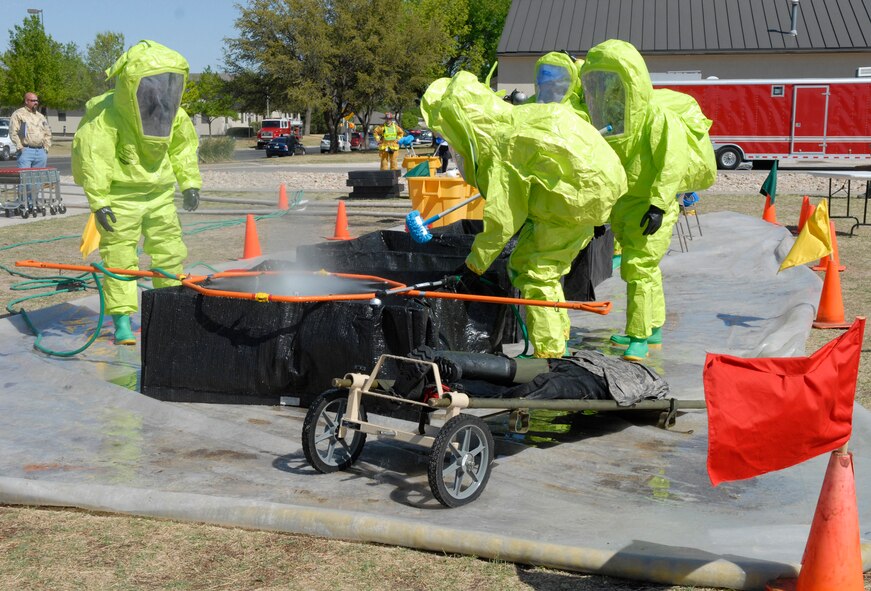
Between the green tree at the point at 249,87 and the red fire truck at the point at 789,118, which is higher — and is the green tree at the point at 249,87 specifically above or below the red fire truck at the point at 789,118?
above

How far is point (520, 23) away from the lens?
4484 centimetres

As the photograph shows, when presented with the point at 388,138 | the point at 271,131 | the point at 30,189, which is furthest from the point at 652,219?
the point at 271,131

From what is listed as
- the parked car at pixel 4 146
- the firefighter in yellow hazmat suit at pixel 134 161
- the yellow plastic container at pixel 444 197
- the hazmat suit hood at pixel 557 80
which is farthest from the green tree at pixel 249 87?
the firefighter in yellow hazmat suit at pixel 134 161

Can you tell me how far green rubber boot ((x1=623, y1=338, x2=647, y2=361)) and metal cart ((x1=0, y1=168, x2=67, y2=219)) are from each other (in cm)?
1266

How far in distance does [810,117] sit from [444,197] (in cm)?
2020

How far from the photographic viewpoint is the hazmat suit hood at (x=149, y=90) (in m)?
7.14

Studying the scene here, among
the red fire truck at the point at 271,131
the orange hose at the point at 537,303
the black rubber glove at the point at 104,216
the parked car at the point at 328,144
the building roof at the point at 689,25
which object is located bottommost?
the orange hose at the point at 537,303

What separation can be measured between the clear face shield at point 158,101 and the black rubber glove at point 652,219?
360cm

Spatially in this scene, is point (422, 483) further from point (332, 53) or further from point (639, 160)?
point (332, 53)

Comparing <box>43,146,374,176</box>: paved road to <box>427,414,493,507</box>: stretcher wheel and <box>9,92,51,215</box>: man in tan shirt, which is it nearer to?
Answer: <box>9,92,51,215</box>: man in tan shirt

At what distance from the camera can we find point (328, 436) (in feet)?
15.7

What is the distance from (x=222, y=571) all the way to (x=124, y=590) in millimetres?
365

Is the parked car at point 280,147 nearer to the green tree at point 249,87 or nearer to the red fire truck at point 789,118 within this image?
the green tree at point 249,87

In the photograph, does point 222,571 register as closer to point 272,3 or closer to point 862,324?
point 862,324
